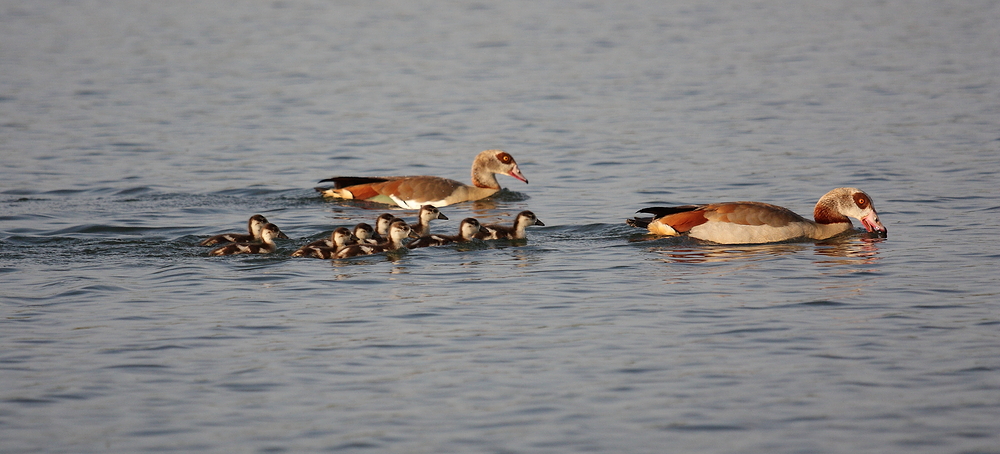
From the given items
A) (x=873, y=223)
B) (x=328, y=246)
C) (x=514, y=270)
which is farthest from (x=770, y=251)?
(x=328, y=246)

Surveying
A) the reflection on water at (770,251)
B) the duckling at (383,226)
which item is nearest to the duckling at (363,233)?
the duckling at (383,226)

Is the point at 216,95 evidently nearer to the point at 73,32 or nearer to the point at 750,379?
the point at 73,32

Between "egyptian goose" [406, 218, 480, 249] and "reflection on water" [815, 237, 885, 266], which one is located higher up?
"egyptian goose" [406, 218, 480, 249]

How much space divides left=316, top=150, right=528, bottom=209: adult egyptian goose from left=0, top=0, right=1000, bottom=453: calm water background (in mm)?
373

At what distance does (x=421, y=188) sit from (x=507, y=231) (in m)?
3.22

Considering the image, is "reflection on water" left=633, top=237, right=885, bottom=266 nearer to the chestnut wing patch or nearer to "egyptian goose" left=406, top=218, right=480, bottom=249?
the chestnut wing patch

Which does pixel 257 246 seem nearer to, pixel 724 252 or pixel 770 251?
pixel 724 252

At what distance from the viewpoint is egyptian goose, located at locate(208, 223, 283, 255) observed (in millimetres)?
13445

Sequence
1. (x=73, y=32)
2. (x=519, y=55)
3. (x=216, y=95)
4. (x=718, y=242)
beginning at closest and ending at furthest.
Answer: (x=718, y=242)
(x=216, y=95)
(x=519, y=55)
(x=73, y=32)

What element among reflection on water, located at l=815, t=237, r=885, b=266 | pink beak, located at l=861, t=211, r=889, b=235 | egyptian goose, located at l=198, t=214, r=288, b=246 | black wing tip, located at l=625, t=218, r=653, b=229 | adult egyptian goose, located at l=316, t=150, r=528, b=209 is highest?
adult egyptian goose, located at l=316, t=150, r=528, b=209

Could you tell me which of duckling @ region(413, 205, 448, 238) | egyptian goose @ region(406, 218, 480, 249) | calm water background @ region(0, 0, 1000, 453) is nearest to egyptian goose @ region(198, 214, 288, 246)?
calm water background @ region(0, 0, 1000, 453)

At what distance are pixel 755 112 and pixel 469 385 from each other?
17.3 meters

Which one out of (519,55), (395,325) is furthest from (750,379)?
(519,55)

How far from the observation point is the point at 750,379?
899 centimetres
